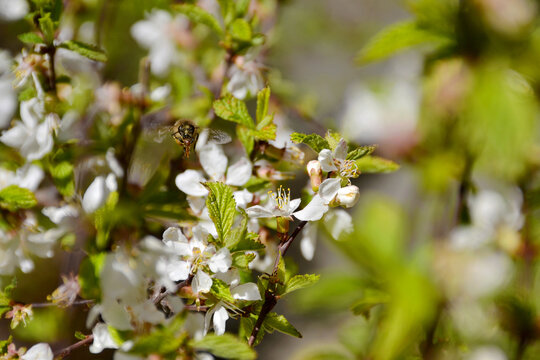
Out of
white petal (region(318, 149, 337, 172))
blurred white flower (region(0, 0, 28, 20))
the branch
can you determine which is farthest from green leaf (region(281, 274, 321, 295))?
blurred white flower (region(0, 0, 28, 20))

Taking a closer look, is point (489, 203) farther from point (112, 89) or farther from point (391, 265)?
point (112, 89)

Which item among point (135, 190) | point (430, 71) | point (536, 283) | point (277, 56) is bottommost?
point (277, 56)

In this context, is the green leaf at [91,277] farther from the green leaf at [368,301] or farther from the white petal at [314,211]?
the green leaf at [368,301]

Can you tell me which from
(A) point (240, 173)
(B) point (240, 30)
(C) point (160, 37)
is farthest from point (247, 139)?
(C) point (160, 37)

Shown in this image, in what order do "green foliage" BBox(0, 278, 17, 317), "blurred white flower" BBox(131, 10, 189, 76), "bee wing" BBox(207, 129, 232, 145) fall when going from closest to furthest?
"green foliage" BBox(0, 278, 17, 317), "bee wing" BBox(207, 129, 232, 145), "blurred white flower" BBox(131, 10, 189, 76)

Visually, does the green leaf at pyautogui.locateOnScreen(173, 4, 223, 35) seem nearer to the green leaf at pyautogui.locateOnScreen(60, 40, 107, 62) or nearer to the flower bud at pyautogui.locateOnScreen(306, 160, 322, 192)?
the green leaf at pyautogui.locateOnScreen(60, 40, 107, 62)

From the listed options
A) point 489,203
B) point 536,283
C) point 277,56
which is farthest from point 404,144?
point 277,56

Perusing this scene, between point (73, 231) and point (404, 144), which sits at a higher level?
point (73, 231)
